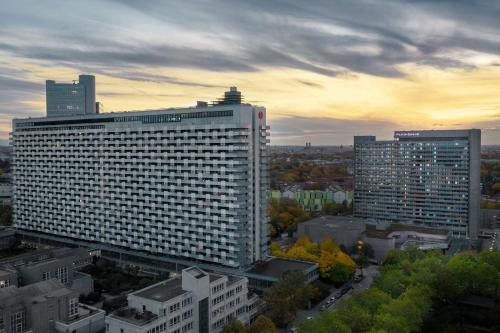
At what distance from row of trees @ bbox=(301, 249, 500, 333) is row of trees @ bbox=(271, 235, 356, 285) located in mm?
7570

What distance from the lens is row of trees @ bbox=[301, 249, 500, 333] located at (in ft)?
149

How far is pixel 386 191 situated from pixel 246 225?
6060 cm

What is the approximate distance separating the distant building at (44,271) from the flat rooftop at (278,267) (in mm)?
24598

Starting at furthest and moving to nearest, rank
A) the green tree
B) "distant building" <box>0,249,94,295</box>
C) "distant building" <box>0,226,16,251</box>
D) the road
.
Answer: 1. the green tree
2. "distant building" <box>0,226,16,251</box>
3. "distant building" <box>0,249,94,295</box>
4. the road

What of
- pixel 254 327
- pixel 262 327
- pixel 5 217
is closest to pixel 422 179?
pixel 262 327

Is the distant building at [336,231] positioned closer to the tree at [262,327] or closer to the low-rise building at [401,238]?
the low-rise building at [401,238]

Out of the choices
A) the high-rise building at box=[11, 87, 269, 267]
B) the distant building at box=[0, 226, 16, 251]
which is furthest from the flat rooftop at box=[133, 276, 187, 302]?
the distant building at box=[0, 226, 16, 251]

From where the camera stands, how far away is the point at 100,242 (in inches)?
3369

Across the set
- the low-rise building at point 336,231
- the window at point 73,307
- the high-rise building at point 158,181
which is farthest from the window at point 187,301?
the low-rise building at point 336,231

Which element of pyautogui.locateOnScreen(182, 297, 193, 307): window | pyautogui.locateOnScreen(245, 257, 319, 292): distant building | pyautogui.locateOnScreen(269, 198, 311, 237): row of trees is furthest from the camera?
pyautogui.locateOnScreen(269, 198, 311, 237): row of trees

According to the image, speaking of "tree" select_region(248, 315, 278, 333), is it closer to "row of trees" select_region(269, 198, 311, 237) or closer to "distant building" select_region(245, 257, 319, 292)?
"distant building" select_region(245, 257, 319, 292)

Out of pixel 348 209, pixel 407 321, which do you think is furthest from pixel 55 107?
pixel 407 321

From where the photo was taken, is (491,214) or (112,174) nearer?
(112,174)

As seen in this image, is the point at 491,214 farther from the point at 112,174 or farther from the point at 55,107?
the point at 55,107
